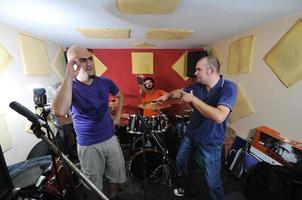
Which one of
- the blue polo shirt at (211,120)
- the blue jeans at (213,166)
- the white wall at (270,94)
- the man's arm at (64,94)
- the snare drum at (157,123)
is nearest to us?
the man's arm at (64,94)

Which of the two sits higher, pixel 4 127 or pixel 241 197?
pixel 4 127

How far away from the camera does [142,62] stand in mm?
3490

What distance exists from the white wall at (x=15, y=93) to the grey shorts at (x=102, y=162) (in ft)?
2.60

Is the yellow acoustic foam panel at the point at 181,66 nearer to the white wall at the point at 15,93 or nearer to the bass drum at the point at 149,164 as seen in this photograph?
the bass drum at the point at 149,164

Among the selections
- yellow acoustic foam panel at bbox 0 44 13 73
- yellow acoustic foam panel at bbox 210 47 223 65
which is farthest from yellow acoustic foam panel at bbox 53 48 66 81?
yellow acoustic foam panel at bbox 210 47 223 65

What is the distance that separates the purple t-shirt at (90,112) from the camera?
127 centimetres

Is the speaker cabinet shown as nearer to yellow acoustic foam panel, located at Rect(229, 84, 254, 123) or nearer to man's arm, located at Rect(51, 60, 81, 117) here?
yellow acoustic foam panel, located at Rect(229, 84, 254, 123)

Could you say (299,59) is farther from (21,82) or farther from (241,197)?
(21,82)

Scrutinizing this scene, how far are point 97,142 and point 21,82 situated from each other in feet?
3.89

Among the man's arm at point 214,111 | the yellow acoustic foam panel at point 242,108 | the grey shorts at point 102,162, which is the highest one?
the man's arm at point 214,111

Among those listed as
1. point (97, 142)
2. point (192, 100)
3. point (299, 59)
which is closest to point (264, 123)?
point (299, 59)

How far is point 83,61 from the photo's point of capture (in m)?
1.27

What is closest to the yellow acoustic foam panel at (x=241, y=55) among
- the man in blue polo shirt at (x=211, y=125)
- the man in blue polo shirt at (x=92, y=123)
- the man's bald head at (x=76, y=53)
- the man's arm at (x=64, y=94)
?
the man in blue polo shirt at (x=211, y=125)

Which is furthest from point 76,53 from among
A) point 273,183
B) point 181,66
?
point 181,66
